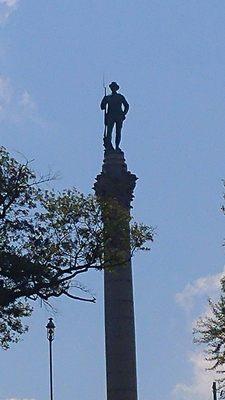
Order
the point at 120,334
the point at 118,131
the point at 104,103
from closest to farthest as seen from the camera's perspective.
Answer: the point at 120,334 → the point at 118,131 → the point at 104,103

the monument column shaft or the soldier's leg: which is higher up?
the soldier's leg

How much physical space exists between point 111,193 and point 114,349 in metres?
6.34

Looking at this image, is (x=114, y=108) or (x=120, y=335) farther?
(x=114, y=108)

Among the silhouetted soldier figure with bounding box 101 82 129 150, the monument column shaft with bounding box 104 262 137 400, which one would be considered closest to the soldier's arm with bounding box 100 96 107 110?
the silhouetted soldier figure with bounding box 101 82 129 150

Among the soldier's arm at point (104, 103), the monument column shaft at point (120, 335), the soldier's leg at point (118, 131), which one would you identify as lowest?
the monument column shaft at point (120, 335)

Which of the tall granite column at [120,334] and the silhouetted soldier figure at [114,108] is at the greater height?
the silhouetted soldier figure at [114,108]

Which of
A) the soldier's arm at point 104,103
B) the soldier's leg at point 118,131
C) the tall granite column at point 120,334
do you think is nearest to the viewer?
the tall granite column at point 120,334

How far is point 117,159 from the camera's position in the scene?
165 feet

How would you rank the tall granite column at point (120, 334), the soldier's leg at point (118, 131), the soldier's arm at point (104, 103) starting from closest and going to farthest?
the tall granite column at point (120, 334), the soldier's leg at point (118, 131), the soldier's arm at point (104, 103)

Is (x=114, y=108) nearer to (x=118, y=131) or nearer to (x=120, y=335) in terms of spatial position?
(x=118, y=131)

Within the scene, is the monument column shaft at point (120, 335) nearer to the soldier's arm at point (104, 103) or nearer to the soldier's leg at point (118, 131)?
the soldier's leg at point (118, 131)

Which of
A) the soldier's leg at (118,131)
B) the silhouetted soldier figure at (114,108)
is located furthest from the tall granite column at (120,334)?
the silhouetted soldier figure at (114,108)

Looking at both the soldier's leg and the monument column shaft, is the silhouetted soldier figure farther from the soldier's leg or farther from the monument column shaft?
the monument column shaft

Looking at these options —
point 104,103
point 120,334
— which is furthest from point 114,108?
point 120,334
